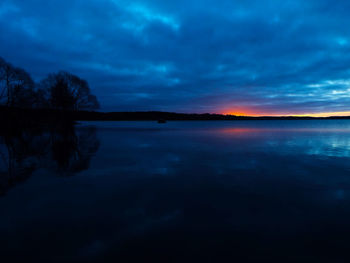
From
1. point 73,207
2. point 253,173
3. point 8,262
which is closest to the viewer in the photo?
point 8,262

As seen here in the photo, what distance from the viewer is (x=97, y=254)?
389cm

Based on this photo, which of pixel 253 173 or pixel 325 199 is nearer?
pixel 325 199

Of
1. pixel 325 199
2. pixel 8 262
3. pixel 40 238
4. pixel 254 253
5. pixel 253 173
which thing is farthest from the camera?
pixel 253 173

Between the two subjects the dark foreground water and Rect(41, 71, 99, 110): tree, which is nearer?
the dark foreground water

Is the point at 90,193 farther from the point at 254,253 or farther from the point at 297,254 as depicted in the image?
the point at 297,254

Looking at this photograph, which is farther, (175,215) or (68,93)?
(68,93)

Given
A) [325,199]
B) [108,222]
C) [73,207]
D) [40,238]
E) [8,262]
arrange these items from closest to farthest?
[8,262]
[40,238]
[108,222]
[73,207]
[325,199]

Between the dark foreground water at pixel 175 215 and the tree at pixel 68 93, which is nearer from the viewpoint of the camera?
the dark foreground water at pixel 175 215

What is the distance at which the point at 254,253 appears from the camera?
3.91m

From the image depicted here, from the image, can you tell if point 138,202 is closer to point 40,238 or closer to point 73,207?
point 73,207

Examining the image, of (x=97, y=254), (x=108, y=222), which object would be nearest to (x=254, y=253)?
(x=97, y=254)

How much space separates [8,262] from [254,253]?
496 cm

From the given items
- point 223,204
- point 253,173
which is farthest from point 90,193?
point 253,173

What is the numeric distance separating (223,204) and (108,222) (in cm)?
357
